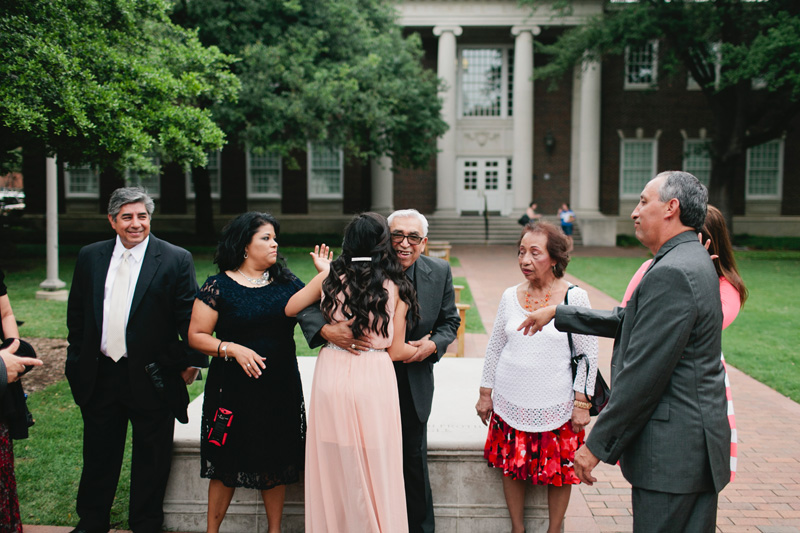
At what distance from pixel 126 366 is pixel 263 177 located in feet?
89.5

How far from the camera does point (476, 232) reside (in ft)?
90.0

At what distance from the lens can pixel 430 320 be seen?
360cm

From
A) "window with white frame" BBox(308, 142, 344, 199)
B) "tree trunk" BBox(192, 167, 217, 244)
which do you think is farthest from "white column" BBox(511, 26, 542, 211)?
"tree trunk" BBox(192, 167, 217, 244)

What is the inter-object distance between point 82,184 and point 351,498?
31.5 metres

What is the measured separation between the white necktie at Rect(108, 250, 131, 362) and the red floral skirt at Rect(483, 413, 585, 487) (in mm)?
2303

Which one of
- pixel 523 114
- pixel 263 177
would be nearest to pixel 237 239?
pixel 523 114

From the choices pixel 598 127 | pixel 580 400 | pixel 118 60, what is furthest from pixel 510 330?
pixel 598 127

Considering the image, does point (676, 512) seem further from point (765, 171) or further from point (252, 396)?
point (765, 171)

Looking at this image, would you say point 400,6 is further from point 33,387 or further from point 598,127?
point 33,387

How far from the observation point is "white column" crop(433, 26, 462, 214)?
2773 cm

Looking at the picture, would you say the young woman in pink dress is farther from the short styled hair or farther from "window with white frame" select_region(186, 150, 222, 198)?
"window with white frame" select_region(186, 150, 222, 198)

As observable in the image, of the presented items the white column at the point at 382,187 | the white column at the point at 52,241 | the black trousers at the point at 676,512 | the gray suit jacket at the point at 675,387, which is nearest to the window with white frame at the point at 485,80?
Answer: the white column at the point at 382,187

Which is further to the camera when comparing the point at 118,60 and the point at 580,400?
the point at 118,60

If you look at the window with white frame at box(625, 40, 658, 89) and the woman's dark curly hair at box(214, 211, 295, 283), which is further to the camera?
the window with white frame at box(625, 40, 658, 89)
